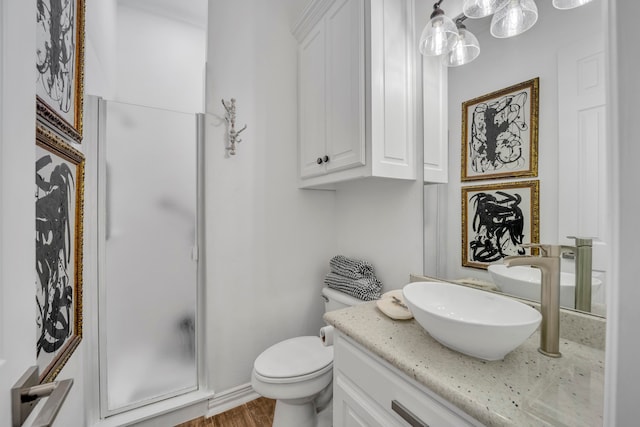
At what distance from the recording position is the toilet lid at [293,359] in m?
1.18

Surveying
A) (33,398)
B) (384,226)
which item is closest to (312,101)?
(384,226)

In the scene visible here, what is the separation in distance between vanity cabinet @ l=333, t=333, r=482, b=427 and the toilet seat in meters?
0.29

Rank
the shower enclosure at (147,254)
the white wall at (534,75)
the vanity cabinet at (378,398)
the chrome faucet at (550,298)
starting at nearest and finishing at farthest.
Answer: the vanity cabinet at (378,398) → the chrome faucet at (550,298) → the white wall at (534,75) → the shower enclosure at (147,254)

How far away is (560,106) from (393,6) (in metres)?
0.87

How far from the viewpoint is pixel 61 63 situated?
→ 0.82 metres

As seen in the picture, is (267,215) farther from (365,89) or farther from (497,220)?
(497,220)

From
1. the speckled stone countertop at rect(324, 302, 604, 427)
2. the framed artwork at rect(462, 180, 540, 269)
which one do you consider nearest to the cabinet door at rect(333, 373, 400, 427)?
the speckled stone countertop at rect(324, 302, 604, 427)

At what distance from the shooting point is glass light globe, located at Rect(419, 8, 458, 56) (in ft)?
3.39

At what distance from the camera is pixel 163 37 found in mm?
1565

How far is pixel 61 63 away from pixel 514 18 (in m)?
1.58

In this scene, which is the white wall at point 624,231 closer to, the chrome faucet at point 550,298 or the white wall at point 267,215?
the chrome faucet at point 550,298

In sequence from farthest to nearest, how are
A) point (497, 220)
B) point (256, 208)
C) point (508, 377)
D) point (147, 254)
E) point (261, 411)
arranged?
point (256, 208), point (261, 411), point (147, 254), point (497, 220), point (508, 377)

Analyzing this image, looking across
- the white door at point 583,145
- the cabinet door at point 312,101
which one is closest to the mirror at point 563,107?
the white door at point 583,145

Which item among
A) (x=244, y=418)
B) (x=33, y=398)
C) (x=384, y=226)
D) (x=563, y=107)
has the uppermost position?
(x=563, y=107)
